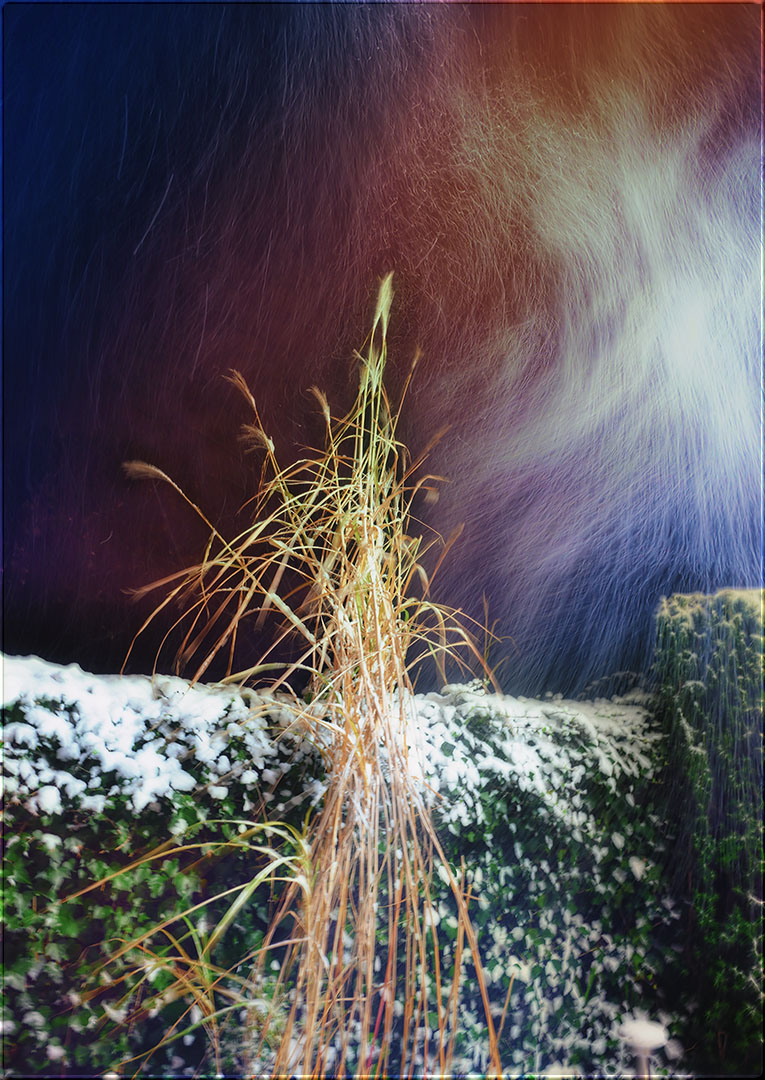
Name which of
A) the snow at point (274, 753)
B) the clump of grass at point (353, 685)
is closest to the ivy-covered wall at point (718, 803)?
the snow at point (274, 753)

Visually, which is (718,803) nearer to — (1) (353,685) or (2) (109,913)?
(1) (353,685)

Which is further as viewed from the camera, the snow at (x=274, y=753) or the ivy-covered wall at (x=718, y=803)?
the ivy-covered wall at (x=718, y=803)

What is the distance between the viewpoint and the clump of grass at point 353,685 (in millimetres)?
1410

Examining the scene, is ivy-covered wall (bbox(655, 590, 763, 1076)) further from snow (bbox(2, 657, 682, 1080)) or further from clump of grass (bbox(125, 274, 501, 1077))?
clump of grass (bbox(125, 274, 501, 1077))

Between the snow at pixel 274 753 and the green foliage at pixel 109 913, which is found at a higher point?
the snow at pixel 274 753

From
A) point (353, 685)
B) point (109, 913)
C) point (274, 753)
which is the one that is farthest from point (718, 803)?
point (109, 913)

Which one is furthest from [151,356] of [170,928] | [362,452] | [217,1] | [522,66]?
[170,928]

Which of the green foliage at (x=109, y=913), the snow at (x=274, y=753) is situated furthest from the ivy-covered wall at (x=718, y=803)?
the green foliage at (x=109, y=913)

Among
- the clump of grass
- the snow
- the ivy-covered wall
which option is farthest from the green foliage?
the ivy-covered wall

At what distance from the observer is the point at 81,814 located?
4.59 feet

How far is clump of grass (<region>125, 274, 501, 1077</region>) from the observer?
4.63ft

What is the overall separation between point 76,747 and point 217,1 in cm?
168

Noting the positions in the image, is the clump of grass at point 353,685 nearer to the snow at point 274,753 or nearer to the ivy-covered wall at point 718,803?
the snow at point 274,753

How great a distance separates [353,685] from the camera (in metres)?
1.46
